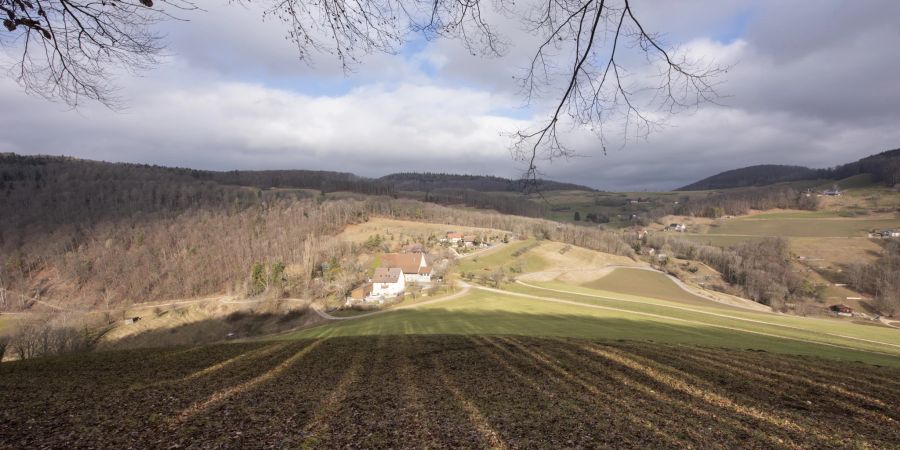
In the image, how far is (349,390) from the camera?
20.2ft

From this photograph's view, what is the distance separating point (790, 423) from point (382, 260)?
7678cm

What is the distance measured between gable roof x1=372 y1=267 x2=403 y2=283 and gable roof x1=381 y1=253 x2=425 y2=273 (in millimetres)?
7494

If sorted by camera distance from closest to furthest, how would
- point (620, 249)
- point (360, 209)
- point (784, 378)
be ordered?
point (784, 378), point (620, 249), point (360, 209)

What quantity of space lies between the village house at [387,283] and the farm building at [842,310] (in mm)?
69465

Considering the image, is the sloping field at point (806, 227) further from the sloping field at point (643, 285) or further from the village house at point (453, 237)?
the village house at point (453, 237)

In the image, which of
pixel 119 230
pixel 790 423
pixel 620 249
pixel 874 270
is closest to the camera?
pixel 790 423

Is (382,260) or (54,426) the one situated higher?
(54,426)

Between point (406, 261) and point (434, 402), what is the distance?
74831mm

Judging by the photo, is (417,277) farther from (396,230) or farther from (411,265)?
(396,230)

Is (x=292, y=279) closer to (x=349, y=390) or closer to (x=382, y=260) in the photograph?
(x=382, y=260)

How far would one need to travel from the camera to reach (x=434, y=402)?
5.62m

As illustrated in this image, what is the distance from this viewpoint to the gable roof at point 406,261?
77.8 metres

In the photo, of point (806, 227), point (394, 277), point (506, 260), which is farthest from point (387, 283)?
point (806, 227)

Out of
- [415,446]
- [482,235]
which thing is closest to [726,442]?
[415,446]
